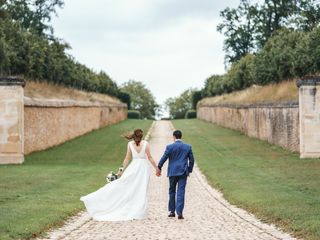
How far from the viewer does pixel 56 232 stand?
12.1m

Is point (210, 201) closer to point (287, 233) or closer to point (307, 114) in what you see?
point (287, 233)

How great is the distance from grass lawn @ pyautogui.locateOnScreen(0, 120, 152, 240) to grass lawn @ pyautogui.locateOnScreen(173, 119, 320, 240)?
4.00 m

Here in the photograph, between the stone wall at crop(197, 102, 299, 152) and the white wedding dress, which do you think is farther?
the stone wall at crop(197, 102, 299, 152)

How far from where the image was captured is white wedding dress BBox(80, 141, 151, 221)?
45.2 ft

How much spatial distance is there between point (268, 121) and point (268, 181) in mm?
17121

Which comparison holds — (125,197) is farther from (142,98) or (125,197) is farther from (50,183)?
(142,98)

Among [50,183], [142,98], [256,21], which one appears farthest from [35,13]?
[142,98]

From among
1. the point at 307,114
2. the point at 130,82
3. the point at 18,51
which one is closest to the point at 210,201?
the point at 307,114

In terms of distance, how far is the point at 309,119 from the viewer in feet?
89.4

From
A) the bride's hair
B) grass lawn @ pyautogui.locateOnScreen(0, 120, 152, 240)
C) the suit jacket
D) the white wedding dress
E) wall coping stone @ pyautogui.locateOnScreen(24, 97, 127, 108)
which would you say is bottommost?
grass lawn @ pyautogui.locateOnScreen(0, 120, 152, 240)

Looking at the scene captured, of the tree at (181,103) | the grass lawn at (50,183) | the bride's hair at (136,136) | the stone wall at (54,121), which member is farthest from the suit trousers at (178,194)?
the tree at (181,103)

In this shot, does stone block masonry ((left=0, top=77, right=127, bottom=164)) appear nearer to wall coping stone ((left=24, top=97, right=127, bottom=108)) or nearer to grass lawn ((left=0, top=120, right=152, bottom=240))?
wall coping stone ((left=24, top=97, right=127, bottom=108))

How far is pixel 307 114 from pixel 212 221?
48.4ft

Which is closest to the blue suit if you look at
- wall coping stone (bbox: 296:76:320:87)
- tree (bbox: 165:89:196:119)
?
wall coping stone (bbox: 296:76:320:87)
